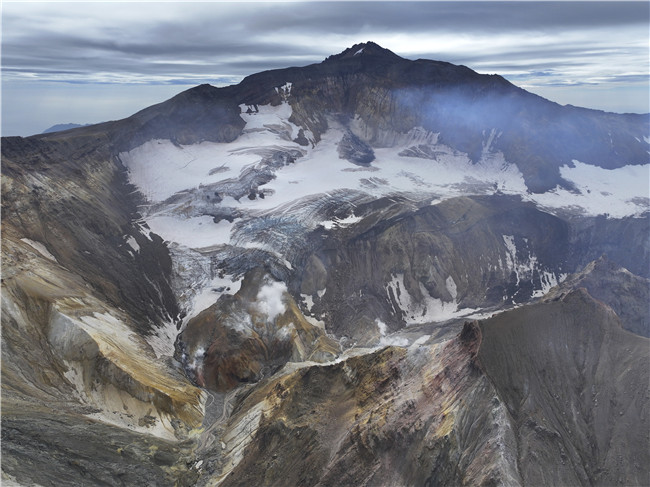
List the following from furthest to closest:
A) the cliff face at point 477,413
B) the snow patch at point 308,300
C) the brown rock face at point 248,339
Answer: the snow patch at point 308,300, the brown rock face at point 248,339, the cliff face at point 477,413

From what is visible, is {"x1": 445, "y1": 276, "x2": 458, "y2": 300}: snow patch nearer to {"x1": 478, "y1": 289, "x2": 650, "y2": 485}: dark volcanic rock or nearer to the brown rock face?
the brown rock face

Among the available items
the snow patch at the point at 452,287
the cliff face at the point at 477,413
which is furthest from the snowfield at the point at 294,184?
the cliff face at the point at 477,413

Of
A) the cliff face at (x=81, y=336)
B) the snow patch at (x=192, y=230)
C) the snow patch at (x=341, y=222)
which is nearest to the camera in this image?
the cliff face at (x=81, y=336)

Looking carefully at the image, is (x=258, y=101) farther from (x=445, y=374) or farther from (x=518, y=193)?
(x=445, y=374)

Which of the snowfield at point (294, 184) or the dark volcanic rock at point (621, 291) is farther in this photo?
the snowfield at point (294, 184)

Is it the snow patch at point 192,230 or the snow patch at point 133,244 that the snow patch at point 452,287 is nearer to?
the snow patch at point 192,230

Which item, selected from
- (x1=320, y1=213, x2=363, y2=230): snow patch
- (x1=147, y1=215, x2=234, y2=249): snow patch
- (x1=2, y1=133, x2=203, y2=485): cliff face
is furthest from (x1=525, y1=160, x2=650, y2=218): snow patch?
(x1=2, y1=133, x2=203, y2=485): cliff face
